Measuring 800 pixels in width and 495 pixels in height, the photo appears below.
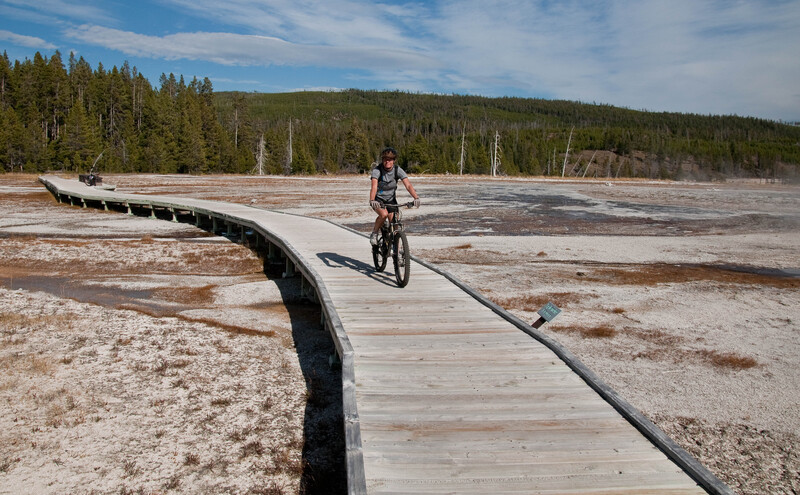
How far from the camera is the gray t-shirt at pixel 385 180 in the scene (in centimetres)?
787

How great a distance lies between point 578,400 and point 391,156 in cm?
431

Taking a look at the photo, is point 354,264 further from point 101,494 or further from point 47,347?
point 101,494

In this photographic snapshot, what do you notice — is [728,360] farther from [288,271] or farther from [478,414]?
[288,271]

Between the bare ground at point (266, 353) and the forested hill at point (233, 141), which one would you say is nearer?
the bare ground at point (266, 353)

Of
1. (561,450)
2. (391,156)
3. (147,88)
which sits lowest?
(561,450)

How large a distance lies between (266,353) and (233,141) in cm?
8440

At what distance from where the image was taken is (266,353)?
25.1 feet

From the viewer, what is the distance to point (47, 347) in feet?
24.2

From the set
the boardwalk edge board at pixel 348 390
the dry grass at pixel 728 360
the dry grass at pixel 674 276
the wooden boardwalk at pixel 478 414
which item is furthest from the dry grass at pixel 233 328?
the dry grass at pixel 674 276

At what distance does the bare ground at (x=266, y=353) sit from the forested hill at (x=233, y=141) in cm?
3447

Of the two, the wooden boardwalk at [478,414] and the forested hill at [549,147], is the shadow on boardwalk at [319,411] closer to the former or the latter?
the wooden boardwalk at [478,414]

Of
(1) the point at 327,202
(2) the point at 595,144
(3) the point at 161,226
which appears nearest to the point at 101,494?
(3) the point at 161,226

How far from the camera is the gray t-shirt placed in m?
7.87

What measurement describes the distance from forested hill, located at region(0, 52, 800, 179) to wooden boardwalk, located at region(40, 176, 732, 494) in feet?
137
